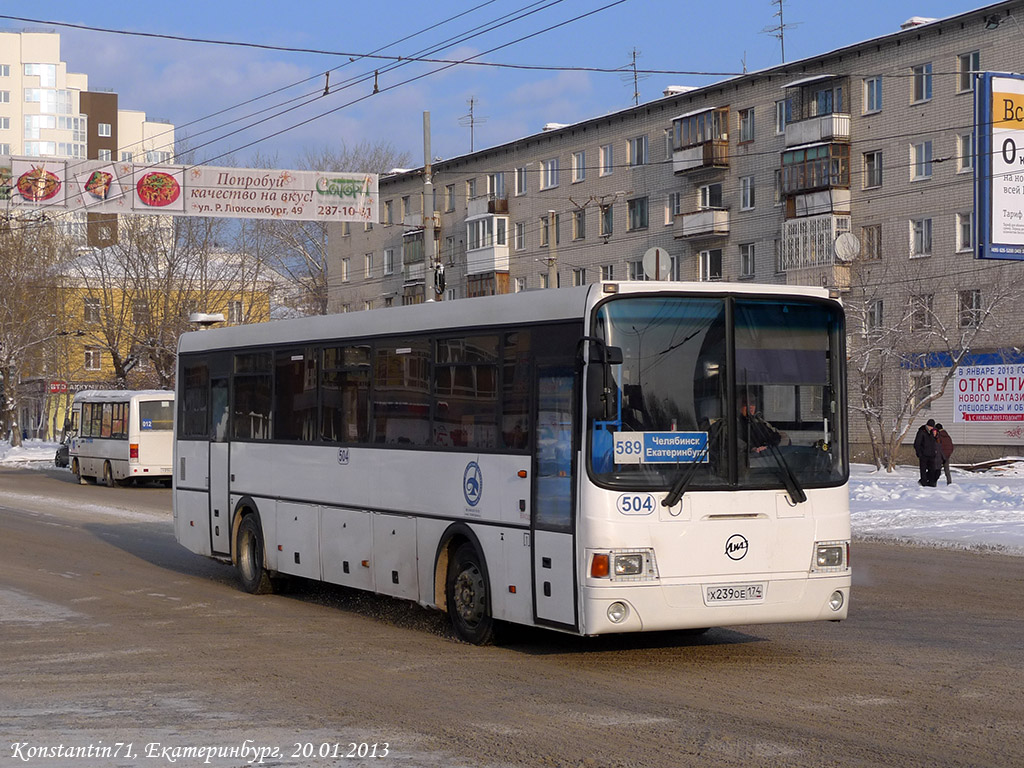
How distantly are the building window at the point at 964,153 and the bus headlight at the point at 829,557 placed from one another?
42.7 metres

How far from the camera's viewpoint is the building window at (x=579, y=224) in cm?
6794

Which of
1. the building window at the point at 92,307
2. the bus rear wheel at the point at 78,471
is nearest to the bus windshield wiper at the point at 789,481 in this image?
the bus rear wheel at the point at 78,471

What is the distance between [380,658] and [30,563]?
9.00m

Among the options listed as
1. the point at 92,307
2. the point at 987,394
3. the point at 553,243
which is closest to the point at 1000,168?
the point at 987,394

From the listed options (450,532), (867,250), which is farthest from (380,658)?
(867,250)

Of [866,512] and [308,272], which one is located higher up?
[308,272]

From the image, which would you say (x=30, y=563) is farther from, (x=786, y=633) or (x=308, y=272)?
(x=308, y=272)

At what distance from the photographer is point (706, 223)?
59.6 meters

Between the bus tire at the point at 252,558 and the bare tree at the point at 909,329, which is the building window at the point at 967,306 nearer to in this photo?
the bare tree at the point at 909,329

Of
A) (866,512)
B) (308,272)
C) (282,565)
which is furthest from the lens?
(308,272)

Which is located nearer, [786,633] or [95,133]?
[786,633]

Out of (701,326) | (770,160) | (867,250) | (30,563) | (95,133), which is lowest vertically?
(30,563)

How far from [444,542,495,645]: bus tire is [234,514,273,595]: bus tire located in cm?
369

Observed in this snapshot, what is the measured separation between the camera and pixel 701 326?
9750 millimetres
